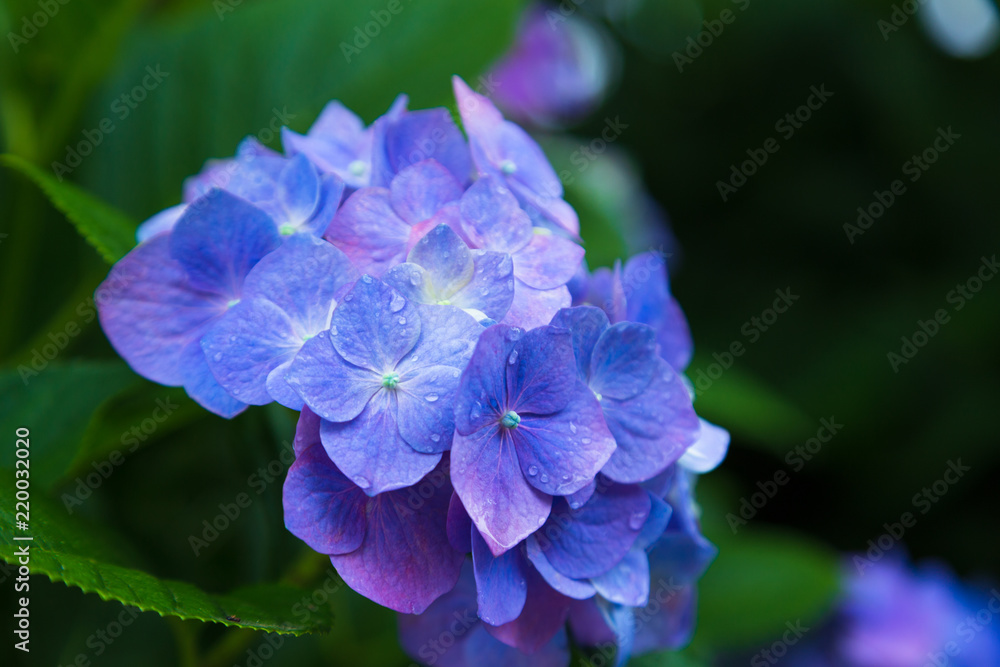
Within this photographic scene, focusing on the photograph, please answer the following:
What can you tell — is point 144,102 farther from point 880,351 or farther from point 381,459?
point 880,351

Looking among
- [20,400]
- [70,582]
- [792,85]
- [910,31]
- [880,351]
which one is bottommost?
[20,400]

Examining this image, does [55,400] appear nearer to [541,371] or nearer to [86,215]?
[86,215]

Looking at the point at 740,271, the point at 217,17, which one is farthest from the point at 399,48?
the point at 740,271

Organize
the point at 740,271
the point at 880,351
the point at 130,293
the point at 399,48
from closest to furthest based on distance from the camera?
the point at 130,293, the point at 399,48, the point at 880,351, the point at 740,271

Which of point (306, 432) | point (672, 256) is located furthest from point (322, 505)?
point (672, 256)

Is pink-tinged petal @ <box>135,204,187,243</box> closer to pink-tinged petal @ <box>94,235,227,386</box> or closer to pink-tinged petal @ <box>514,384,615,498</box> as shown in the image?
pink-tinged petal @ <box>94,235,227,386</box>

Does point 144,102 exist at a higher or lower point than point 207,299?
lower
